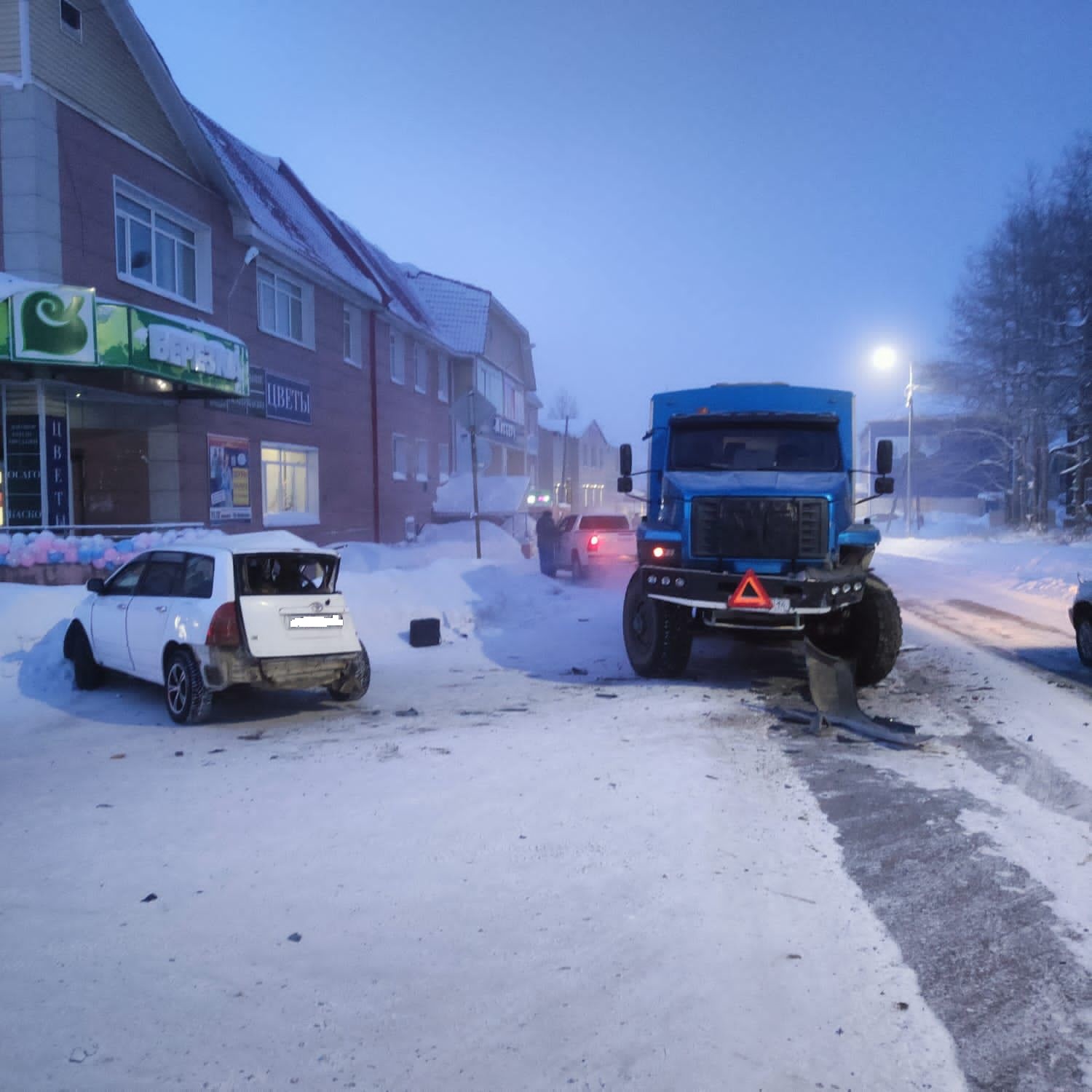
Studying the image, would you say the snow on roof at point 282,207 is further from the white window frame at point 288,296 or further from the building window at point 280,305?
the building window at point 280,305

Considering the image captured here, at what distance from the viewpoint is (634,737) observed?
23.4ft

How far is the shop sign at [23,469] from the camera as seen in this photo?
14.0 metres

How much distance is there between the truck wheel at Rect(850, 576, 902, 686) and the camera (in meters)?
8.92

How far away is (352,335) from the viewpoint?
83.0ft

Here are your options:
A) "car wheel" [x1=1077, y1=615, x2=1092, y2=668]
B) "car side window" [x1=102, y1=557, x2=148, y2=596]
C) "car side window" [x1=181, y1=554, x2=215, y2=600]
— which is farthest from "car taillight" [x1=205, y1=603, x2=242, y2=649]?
"car wheel" [x1=1077, y1=615, x2=1092, y2=668]

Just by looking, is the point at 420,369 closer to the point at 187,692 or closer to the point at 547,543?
the point at 547,543

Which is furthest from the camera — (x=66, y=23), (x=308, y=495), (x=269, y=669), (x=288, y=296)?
(x=308, y=495)

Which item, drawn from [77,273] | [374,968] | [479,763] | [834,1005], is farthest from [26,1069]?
[77,273]

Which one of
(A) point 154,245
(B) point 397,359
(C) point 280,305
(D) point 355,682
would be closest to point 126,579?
(D) point 355,682

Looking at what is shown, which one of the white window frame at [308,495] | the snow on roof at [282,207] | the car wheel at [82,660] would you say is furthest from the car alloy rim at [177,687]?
the snow on roof at [282,207]

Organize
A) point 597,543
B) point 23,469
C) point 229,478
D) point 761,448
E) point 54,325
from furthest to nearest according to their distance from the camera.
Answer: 1. point 597,543
2. point 229,478
3. point 23,469
4. point 54,325
5. point 761,448

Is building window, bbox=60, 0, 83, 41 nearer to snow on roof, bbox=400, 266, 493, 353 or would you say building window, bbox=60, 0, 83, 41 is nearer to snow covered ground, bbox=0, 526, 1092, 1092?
snow covered ground, bbox=0, 526, 1092, 1092

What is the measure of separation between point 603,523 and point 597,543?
725 millimetres

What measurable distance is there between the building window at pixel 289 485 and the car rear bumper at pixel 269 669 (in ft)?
40.9
